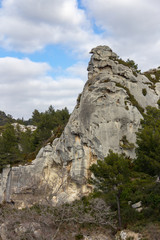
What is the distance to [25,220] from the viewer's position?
16.3 meters

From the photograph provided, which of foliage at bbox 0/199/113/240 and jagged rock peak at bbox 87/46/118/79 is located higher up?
jagged rock peak at bbox 87/46/118/79

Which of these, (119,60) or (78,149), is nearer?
(78,149)

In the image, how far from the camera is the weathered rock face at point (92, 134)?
94.7 feet

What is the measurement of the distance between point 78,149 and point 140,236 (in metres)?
15.3

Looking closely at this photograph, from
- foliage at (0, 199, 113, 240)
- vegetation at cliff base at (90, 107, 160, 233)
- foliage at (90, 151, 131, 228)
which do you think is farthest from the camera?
foliage at (90, 151, 131, 228)

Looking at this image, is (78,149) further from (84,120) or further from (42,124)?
(42,124)

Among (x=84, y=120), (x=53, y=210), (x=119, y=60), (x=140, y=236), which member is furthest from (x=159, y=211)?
(x=119, y=60)

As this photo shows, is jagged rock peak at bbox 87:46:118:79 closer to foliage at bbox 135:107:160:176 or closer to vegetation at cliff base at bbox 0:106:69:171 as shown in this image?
vegetation at cliff base at bbox 0:106:69:171

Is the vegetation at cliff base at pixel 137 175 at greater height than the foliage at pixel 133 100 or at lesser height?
lesser

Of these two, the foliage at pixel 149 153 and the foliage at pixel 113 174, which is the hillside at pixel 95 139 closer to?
the foliage at pixel 113 174

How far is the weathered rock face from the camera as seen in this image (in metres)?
28.9

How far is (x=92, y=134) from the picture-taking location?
29.3m

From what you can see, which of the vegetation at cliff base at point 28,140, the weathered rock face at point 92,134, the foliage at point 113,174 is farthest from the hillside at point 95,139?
the foliage at point 113,174

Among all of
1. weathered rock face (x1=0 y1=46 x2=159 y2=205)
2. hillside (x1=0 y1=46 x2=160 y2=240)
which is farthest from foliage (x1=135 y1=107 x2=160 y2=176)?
weathered rock face (x1=0 y1=46 x2=159 y2=205)
